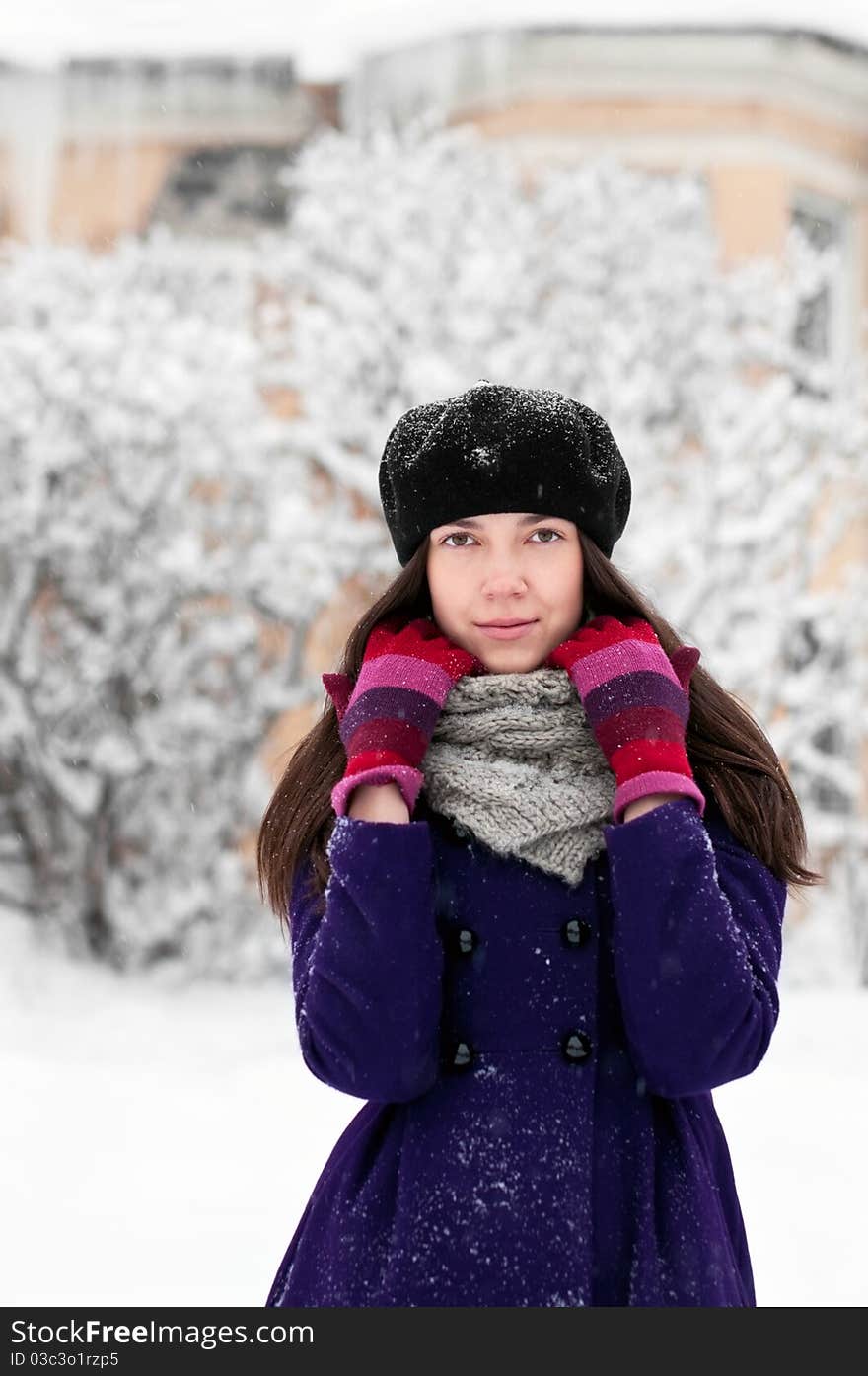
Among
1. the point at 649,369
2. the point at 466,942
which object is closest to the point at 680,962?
the point at 466,942

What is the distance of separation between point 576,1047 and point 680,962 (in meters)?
0.18

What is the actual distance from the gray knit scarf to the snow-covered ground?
2.84 m

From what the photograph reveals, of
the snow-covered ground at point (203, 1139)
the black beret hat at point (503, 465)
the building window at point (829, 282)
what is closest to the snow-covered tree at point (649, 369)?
the snow-covered ground at point (203, 1139)

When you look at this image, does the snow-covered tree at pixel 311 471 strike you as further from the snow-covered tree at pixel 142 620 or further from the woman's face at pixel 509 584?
the woman's face at pixel 509 584

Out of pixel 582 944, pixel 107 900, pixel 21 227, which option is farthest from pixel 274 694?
pixel 582 944

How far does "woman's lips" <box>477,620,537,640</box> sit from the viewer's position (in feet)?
6.04

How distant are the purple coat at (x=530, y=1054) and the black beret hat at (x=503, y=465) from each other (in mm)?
440

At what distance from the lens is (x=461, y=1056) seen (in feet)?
5.51

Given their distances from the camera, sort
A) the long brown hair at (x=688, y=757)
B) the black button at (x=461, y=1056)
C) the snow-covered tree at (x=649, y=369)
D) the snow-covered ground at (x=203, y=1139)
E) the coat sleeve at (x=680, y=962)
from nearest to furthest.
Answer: the coat sleeve at (x=680, y=962) → the black button at (x=461, y=1056) → the long brown hair at (x=688, y=757) → the snow-covered ground at (x=203, y=1139) → the snow-covered tree at (x=649, y=369)

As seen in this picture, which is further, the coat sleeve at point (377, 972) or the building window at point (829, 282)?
the building window at point (829, 282)

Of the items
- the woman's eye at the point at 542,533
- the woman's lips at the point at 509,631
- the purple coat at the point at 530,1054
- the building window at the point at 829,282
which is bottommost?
the purple coat at the point at 530,1054

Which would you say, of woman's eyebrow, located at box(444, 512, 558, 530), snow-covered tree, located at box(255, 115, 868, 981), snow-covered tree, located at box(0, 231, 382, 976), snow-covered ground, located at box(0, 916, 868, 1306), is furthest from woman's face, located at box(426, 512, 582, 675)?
snow-covered tree, located at box(255, 115, 868, 981)

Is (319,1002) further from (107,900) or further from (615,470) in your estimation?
(107,900)

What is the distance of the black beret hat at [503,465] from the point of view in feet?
6.15
